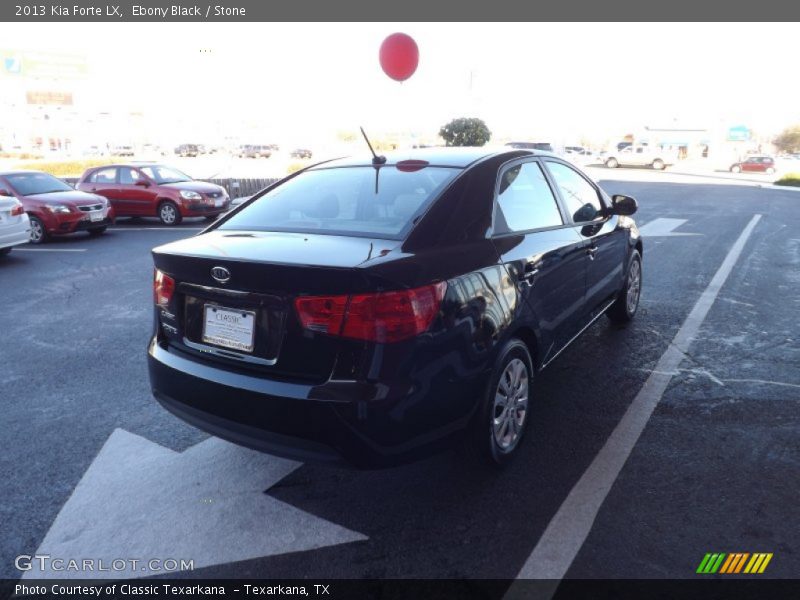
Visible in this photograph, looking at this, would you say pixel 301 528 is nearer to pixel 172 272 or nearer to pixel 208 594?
pixel 208 594

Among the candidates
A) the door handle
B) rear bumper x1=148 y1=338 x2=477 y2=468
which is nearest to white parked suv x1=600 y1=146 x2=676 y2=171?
the door handle

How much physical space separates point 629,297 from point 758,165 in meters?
42.3

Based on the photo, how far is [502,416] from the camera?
10.4ft

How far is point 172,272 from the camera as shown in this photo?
2854 mm

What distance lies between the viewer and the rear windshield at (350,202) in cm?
305

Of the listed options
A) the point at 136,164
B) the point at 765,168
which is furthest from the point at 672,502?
the point at 765,168

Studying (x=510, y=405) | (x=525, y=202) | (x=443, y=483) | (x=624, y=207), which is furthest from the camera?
(x=624, y=207)

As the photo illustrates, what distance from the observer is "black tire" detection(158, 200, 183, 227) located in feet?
45.9

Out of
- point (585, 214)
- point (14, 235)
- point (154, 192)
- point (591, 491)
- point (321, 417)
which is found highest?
point (585, 214)

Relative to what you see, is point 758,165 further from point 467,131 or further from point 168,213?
point 168,213

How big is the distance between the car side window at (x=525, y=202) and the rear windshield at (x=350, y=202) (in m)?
0.35

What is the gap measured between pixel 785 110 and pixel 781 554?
120m

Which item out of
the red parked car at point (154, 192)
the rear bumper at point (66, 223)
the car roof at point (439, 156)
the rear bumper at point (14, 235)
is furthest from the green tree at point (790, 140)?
the car roof at point (439, 156)

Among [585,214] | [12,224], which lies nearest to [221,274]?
[585,214]
